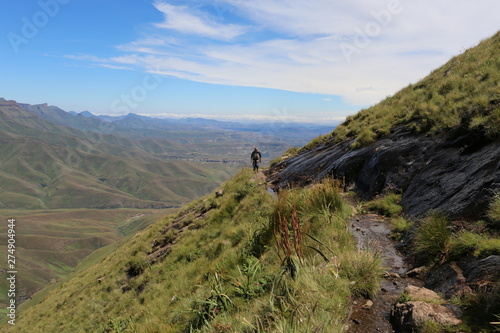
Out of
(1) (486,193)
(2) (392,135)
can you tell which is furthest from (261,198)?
(1) (486,193)

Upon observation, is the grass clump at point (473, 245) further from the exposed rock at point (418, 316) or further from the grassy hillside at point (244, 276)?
the grassy hillside at point (244, 276)

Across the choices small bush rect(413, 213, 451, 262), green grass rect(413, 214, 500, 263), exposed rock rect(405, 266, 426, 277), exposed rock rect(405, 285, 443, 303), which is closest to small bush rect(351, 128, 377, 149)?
green grass rect(413, 214, 500, 263)

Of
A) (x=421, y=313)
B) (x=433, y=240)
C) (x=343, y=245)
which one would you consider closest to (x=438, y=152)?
(x=433, y=240)

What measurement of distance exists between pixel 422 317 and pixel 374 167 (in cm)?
886

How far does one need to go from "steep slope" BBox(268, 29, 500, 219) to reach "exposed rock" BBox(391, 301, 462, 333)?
303 centimetres

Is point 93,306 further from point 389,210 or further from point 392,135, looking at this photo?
point 392,135

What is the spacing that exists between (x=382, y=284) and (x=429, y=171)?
548cm

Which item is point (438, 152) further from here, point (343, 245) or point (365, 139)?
point (343, 245)

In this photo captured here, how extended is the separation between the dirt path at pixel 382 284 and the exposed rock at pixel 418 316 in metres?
0.20

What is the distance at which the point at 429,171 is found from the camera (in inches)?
343

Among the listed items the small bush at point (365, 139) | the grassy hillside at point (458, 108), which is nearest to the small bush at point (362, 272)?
the grassy hillside at point (458, 108)

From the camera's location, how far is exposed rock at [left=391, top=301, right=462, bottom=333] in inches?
140

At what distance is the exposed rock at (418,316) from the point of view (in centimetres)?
355

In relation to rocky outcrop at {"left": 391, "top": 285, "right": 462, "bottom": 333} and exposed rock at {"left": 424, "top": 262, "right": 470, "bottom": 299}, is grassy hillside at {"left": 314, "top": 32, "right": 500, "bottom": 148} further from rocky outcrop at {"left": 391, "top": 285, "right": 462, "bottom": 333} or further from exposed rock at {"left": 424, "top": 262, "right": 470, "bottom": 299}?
rocky outcrop at {"left": 391, "top": 285, "right": 462, "bottom": 333}
